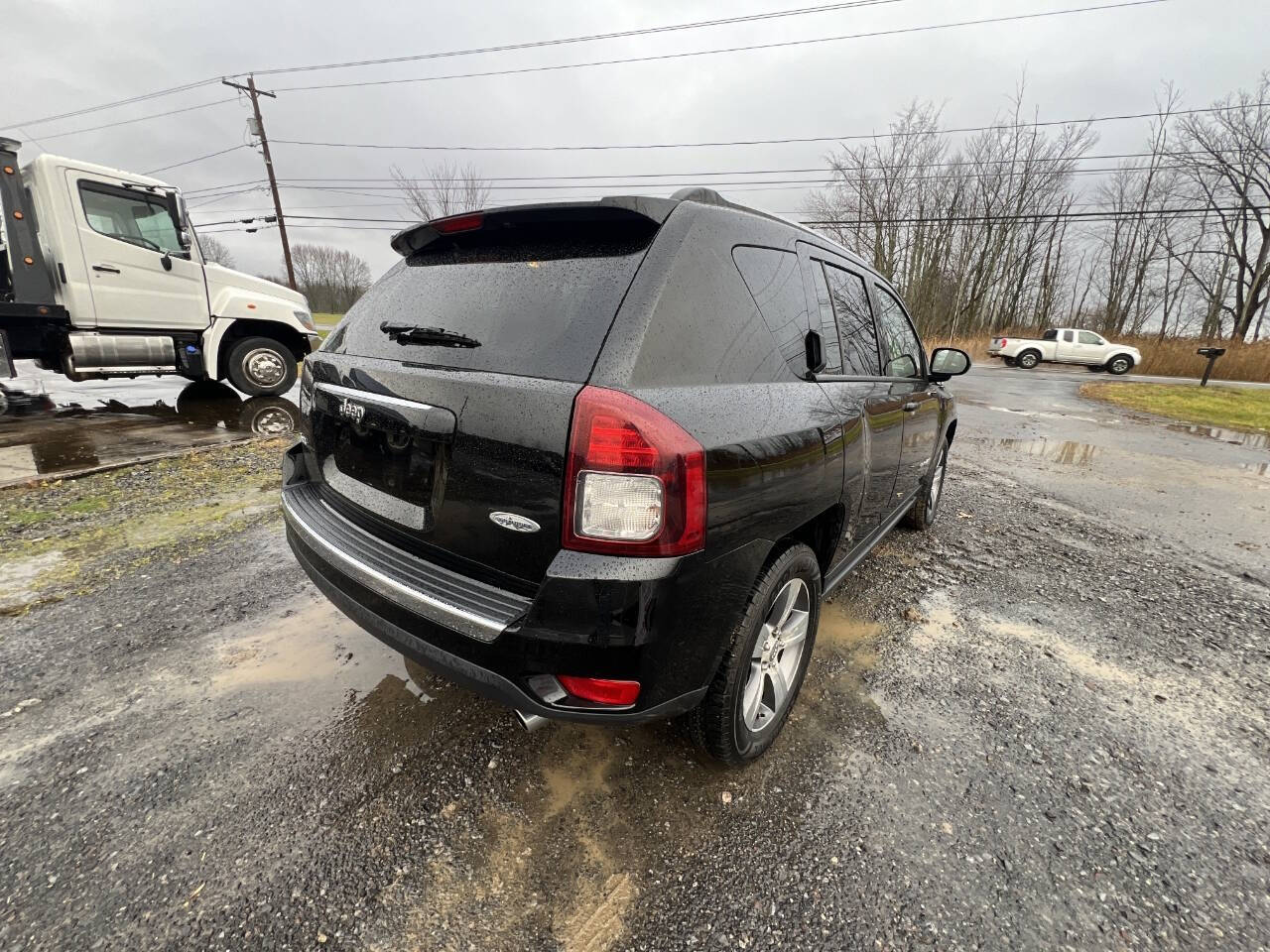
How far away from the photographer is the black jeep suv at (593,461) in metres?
1.46

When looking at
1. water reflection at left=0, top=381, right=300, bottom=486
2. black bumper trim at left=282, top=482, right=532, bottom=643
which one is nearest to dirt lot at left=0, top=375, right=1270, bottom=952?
black bumper trim at left=282, top=482, right=532, bottom=643

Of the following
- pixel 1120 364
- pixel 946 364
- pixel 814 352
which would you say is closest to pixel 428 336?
pixel 814 352

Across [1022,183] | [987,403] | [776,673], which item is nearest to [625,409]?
[776,673]

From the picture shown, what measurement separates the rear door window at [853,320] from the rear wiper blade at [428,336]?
5.24ft

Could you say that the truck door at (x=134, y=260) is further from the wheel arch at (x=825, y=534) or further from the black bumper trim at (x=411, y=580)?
the wheel arch at (x=825, y=534)

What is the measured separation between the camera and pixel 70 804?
1.77 m

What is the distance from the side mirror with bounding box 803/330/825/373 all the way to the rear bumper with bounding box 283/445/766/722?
0.82 meters

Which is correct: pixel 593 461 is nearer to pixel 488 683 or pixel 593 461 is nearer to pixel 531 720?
pixel 488 683

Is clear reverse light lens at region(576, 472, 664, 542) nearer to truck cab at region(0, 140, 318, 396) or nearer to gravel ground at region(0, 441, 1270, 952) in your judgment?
gravel ground at region(0, 441, 1270, 952)

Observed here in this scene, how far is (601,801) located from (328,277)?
7489 centimetres

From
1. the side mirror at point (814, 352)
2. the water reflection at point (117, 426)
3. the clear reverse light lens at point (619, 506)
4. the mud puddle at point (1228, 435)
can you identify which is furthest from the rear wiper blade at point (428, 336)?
the mud puddle at point (1228, 435)

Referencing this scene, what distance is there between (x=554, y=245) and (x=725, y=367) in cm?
70

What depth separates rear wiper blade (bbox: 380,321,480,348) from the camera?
1786 millimetres

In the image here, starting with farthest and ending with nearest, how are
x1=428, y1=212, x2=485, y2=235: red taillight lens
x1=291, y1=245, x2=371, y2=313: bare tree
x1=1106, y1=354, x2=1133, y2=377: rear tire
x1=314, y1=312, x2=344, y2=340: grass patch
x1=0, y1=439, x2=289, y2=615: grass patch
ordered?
1. x1=291, y1=245, x2=371, y2=313: bare tree
2. x1=1106, y1=354, x2=1133, y2=377: rear tire
3. x1=314, y1=312, x2=344, y2=340: grass patch
4. x1=0, y1=439, x2=289, y2=615: grass patch
5. x1=428, y1=212, x2=485, y2=235: red taillight lens
